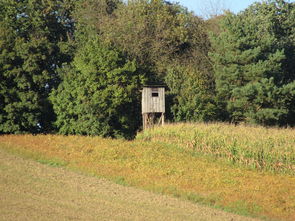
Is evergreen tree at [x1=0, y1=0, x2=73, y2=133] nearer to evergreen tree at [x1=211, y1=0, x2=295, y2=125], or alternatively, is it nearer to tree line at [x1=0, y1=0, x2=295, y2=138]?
tree line at [x1=0, y1=0, x2=295, y2=138]

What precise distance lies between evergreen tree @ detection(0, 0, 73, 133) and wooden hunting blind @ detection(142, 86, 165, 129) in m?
7.33

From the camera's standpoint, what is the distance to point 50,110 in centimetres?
3425

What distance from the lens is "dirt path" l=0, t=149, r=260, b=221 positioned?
12.9m

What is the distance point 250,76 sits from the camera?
34.6m

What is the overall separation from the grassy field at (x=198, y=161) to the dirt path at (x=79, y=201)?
1.29m

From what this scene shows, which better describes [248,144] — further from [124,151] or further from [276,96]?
[276,96]

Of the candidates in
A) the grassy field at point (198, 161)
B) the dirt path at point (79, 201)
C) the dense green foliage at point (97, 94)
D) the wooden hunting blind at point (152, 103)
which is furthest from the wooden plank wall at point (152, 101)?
the dirt path at point (79, 201)

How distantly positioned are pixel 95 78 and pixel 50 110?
4587 millimetres

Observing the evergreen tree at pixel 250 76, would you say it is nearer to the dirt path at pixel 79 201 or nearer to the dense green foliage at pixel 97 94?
the dense green foliage at pixel 97 94

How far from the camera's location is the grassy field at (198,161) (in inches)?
649

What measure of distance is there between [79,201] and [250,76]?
23092 mm

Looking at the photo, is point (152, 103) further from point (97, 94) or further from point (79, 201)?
point (79, 201)

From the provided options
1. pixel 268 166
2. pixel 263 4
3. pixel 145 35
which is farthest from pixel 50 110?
pixel 263 4

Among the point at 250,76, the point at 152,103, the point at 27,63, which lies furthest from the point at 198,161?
the point at 27,63
